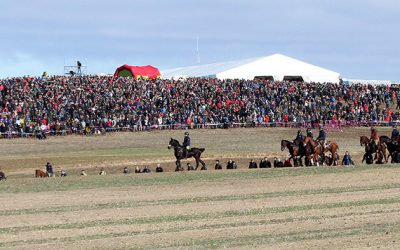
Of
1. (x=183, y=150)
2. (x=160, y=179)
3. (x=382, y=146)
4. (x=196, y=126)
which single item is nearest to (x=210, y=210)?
(x=160, y=179)

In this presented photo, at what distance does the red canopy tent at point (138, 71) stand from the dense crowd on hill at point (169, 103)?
42.3 ft

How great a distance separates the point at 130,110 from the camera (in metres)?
63.4

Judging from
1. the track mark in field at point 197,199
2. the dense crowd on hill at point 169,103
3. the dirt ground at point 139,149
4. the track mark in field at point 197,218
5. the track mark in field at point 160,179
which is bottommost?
the track mark in field at point 197,218

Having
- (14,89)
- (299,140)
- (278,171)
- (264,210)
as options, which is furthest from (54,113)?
(264,210)

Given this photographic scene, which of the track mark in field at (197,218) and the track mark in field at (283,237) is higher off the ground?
the track mark in field at (197,218)

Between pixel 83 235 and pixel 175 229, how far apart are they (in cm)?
217

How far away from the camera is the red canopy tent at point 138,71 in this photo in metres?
84.2

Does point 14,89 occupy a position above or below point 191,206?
above

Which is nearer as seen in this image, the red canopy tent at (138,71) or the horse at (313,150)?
the horse at (313,150)

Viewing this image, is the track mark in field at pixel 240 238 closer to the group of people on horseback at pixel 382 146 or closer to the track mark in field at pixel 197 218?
the track mark in field at pixel 197 218

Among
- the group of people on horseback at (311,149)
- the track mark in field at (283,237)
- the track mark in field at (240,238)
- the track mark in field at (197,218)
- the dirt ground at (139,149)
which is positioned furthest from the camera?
the dirt ground at (139,149)

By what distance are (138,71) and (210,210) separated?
6153cm

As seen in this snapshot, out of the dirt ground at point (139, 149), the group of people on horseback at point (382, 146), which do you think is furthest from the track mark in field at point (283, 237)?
the dirt ground at point (139, 149)

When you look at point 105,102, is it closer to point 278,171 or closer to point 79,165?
point 79,165
